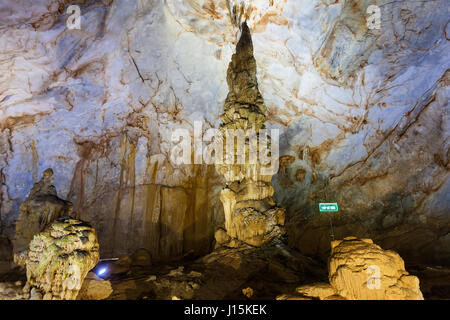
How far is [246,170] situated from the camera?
7477mm

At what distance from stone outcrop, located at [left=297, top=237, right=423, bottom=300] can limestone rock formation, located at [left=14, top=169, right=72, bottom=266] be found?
13.9 ft

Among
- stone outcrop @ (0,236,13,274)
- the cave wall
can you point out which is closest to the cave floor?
stone outcrop @ (0,236,13,274)

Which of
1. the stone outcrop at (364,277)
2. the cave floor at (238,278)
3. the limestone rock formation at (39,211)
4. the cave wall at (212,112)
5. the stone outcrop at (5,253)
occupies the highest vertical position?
the cave wall at (212,112)

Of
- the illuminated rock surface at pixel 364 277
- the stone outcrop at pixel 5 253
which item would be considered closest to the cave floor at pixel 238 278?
the illuminated rock surface at pixel 364 277

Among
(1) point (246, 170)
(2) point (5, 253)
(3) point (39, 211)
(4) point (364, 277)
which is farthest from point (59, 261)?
(2) point (5, 253)

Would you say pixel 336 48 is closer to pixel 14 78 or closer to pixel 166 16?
pixel 166 16

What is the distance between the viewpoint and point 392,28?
804 centimetres

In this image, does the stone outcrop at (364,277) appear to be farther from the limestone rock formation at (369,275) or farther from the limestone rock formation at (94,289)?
the limestone rock formation at (94,289)

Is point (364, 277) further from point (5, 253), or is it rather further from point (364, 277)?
point (5, 253)

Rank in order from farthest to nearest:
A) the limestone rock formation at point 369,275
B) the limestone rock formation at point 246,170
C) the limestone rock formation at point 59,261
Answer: the limestone rock formation at point 246,170
the limestone rock formation at point 59,261
the limestone rock formation at point 369,275

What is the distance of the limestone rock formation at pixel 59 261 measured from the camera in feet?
11.5

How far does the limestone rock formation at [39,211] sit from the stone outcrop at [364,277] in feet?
13.9

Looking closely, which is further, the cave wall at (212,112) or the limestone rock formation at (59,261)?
the cave wall at (212,112)
